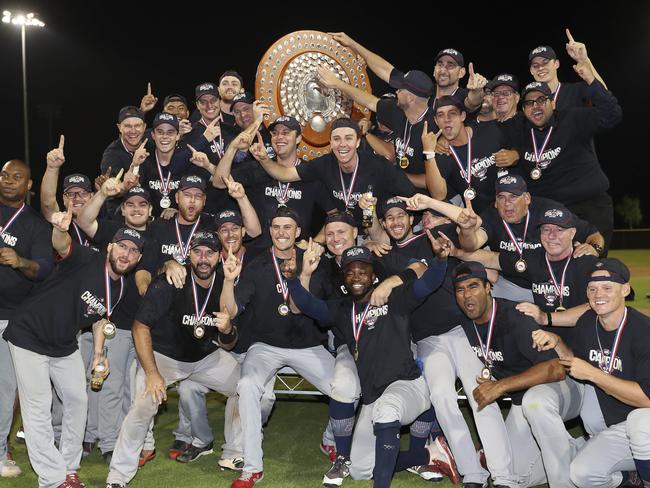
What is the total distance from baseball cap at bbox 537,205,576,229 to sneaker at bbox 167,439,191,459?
3614mm

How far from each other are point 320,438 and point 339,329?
1.52 meters

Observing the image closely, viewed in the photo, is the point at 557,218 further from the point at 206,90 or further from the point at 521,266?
the point at 206,90

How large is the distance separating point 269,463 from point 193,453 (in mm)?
692

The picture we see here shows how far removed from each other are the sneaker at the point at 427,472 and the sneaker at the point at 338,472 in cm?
Result: 50

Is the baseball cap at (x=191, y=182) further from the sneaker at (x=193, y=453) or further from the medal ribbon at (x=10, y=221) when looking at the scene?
the sneaker at (x=193, y=453)

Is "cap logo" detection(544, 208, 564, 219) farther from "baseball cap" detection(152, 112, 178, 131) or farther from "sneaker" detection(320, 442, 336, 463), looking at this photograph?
"baseball cap" detection(152, 112, 178, 131)

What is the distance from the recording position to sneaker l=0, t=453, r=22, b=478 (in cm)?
612

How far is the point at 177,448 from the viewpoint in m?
6.71

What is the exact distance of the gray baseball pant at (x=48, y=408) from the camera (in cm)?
554

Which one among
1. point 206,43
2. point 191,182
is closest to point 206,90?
point 191,182

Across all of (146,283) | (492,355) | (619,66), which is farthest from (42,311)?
(619,66)

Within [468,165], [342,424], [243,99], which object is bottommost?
[342,424]

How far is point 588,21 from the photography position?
34.4 meters

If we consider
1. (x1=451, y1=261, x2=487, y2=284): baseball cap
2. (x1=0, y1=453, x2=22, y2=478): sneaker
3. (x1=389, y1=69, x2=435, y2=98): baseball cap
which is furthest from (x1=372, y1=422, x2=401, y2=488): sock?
(x1=389, y1=69, x2=435, y2=98): baseball cap
